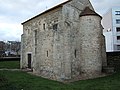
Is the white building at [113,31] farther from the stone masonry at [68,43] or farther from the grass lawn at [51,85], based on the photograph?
the grass lawn at [51,85]

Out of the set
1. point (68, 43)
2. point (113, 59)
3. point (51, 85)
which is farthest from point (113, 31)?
point (51, 85)

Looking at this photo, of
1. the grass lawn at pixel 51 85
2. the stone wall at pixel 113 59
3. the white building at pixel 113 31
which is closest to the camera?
the grass lawn at pixel 51 85

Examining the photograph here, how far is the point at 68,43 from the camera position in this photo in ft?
69.2

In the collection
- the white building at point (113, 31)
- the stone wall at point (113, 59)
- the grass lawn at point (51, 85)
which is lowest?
the grass lawn at point (51, 85)

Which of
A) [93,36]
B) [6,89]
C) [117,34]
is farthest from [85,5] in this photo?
[117,34]

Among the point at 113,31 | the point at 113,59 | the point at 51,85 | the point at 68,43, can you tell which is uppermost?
the point at 113,31

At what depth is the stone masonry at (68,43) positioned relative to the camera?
20594 millimetres

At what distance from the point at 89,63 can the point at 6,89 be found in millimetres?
11647

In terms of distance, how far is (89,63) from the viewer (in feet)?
73.5

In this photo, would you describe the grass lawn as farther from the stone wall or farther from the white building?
the white building

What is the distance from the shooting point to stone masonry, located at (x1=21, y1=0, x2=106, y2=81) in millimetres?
20594

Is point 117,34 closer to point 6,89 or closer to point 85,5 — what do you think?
point 85,5

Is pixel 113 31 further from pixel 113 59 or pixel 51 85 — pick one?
pixel 51 85

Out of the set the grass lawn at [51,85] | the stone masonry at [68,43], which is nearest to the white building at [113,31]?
the stone masonry at [68,43]
